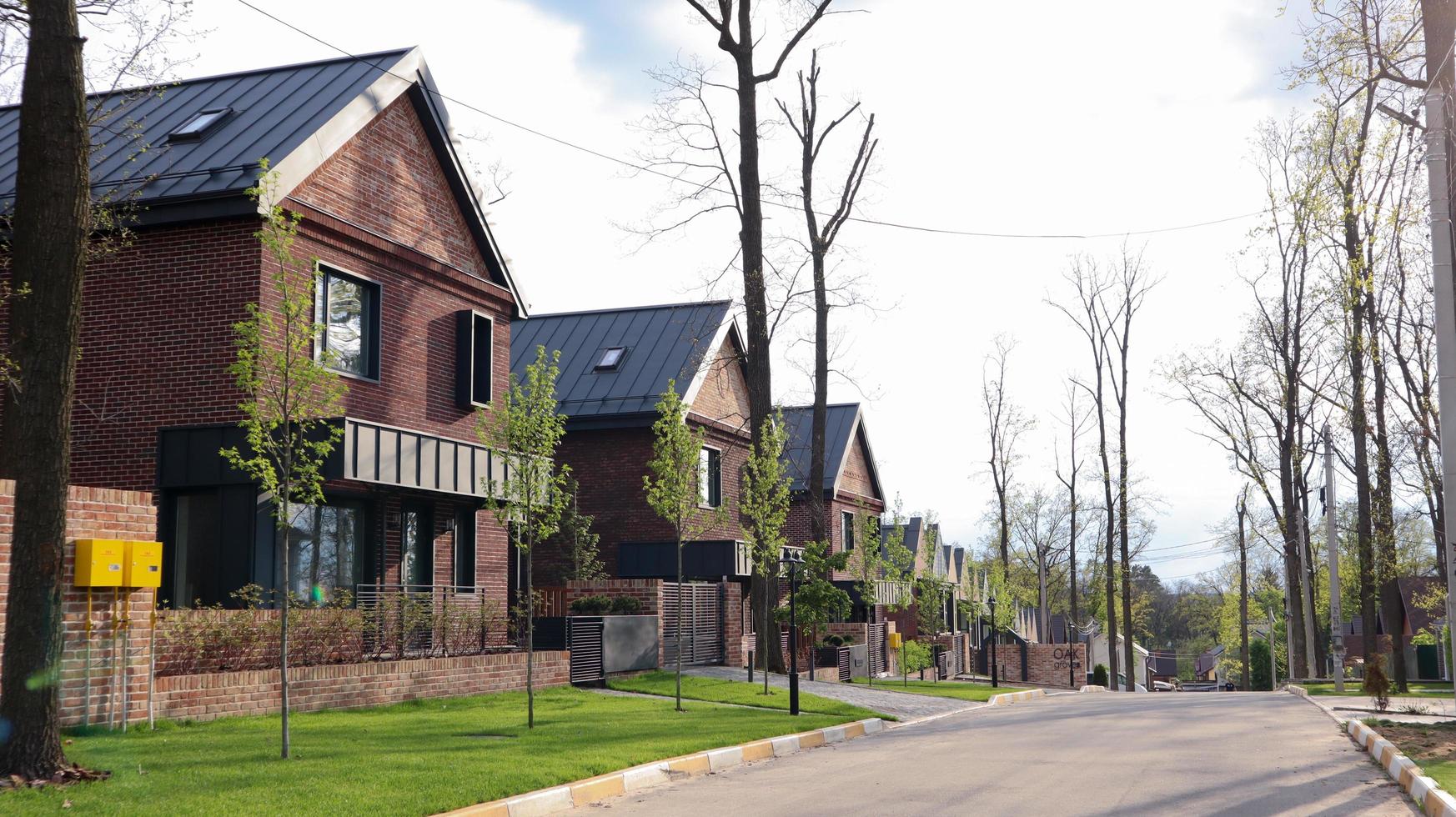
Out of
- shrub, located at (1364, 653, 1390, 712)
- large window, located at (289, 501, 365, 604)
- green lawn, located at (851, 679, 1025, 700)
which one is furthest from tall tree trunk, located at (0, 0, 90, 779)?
green lawn, located at (851, 679, 1025, 700)

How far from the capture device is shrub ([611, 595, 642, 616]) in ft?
79.0

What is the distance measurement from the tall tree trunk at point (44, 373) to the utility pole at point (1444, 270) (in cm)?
1411

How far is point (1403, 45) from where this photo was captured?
1634cm

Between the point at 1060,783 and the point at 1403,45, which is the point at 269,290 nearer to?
the point at 1060,783

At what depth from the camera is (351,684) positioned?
16.2 meters

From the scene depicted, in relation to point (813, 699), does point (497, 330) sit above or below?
above

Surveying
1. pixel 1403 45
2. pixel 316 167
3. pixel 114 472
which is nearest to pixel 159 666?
pixel 114 472

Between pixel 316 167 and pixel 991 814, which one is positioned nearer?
pixel 991 814

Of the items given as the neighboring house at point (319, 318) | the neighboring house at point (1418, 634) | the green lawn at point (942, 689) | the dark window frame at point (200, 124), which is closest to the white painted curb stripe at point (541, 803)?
the neighboring house at point (319, 318)

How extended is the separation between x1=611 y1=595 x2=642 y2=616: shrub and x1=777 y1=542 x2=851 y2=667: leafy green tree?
2892 mm

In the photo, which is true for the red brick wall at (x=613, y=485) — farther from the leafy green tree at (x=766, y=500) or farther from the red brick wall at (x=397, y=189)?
the red brick wall at (x=397, y=189)

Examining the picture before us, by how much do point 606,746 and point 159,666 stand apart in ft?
17.1

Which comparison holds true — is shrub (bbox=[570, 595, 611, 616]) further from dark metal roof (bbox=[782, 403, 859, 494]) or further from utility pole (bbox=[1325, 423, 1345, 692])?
dark metal roof (bbox=[782, 403, 859, 494])

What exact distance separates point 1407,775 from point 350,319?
15505mm
